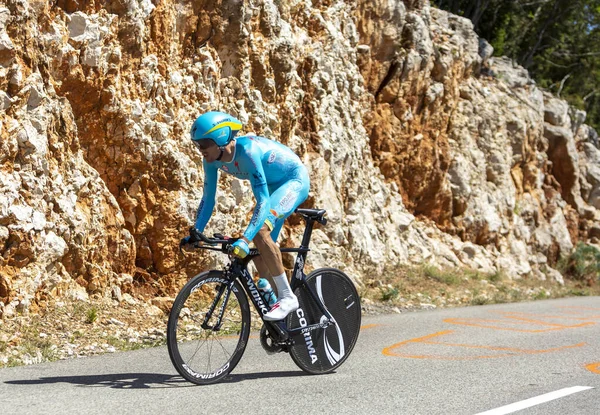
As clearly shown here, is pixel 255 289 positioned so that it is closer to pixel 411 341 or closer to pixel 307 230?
pixel 307 230

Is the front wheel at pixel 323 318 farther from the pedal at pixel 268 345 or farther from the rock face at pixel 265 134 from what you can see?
the rock face at pixel 265 134

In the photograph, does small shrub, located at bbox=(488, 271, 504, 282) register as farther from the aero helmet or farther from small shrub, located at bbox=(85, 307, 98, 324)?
the aero helmet

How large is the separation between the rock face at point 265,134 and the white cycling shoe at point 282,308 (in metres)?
3.16

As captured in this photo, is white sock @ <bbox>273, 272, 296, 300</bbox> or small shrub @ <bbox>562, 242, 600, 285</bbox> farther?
small shrub @ <bbox>562, 242, 600, 285</bbox>

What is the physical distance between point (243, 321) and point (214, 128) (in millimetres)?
1566

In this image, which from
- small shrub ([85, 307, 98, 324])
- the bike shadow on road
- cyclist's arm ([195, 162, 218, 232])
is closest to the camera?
the bike shadow on road

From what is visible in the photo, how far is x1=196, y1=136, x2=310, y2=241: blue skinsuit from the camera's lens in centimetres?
586

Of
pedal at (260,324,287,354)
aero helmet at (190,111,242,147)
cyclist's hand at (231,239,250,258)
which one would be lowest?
pedal at (260,324,287,354)

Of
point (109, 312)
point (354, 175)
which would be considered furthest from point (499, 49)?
point (109, 312)

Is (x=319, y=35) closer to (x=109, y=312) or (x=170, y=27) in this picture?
(x=170, y=27)

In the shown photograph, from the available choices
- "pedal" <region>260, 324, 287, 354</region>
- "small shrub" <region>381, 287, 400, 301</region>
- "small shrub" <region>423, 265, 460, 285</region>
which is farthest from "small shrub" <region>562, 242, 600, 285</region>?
"pedal" <region>260, 324, 287, 354</region>

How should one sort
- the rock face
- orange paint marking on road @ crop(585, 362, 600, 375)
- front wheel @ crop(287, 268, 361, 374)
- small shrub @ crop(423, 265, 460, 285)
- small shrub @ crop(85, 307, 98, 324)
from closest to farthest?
front wheel @ crop(287, 268, 361, 374)
orange paint marking on road @ crop(585, 362, 600, 375)
small shrub @ crop(85, 307, 98, 324)
the rock face
small shrub @ crop(423, 265, 460, 285)

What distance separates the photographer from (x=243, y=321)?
6066mm

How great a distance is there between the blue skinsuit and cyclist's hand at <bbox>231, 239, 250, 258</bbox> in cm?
8
